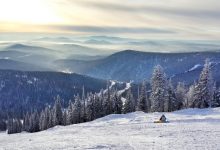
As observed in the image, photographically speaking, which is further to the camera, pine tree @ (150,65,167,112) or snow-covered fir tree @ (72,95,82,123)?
snow-covered fir tree @ (72,95,82,123)

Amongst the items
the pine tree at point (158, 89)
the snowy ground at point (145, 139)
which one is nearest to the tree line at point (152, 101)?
the pine tree at point (158, 89)

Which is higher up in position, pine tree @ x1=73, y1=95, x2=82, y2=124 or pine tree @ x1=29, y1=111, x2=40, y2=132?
Result: pine tree @ x1=73, y1=95, x2=82, y2=124

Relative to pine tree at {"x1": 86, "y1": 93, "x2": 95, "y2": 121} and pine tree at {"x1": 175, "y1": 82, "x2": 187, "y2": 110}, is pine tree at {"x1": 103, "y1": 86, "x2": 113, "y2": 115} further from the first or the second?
pine tree at {"x1": 175, "y1": 82, "x2": 187, "y2": 110}

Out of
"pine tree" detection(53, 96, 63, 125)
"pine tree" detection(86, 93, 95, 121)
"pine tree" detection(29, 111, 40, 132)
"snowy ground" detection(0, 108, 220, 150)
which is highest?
"snowy ground" detection(0, 108, 220, 150)

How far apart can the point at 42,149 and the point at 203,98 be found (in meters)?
56.9

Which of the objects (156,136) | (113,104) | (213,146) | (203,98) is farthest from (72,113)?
(213,146)

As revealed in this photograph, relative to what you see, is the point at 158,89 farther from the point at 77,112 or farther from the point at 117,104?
the point at 77,112

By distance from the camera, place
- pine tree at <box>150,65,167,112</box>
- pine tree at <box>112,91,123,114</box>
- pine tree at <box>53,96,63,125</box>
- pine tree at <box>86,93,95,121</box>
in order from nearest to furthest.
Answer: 1. pine tree at <box>150,65,167,112</box>
2. pine tree at <box>86,93,95,121</box>
3. pine tree at <box>112,91,123,114</box>
4. pine tree at <box>53,96,63,125</box>

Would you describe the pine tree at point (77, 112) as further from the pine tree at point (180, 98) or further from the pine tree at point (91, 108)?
the pine tree at point (180, 98)

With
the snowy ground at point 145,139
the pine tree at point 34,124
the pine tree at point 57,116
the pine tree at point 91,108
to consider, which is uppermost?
the snowy ground at point 145,139

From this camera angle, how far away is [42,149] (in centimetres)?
3634

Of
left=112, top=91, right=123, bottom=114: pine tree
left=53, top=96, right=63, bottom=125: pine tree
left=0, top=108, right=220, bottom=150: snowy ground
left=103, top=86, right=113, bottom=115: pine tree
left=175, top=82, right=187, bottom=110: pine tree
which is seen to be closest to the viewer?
left=0, top=108, right=220, bottom=150: snowy ground

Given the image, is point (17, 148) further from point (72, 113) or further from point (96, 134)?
Result: point (72, 113)

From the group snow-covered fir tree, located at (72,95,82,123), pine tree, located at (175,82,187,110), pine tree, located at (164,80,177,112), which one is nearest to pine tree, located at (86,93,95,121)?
snow-covered fir tree, located at (72,95,82,123)
